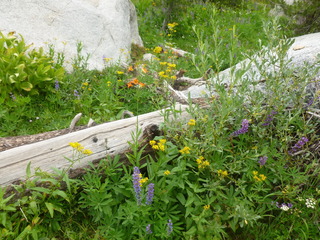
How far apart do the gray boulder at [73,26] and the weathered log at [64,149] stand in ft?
10.4

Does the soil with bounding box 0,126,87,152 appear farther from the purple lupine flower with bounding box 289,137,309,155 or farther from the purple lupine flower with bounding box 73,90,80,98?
the purple lupine flower with bounding box 289,137,309,155

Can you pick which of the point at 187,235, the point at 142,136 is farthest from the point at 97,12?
the point at 187,235

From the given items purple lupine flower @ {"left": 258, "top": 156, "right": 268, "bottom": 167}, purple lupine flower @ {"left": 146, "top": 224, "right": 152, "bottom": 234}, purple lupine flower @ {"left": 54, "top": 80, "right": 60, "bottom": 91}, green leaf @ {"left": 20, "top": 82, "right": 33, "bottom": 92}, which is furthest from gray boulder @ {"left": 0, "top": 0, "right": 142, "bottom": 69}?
purple lupine flower @ {"left": 146, "top": 224, "right": 152, "bottom": 234}

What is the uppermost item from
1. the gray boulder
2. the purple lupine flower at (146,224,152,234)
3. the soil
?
the gray boulder

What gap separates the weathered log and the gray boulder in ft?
10.4

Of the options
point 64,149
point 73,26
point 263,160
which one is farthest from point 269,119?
point 73,26

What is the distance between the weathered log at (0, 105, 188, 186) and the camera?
304 cm

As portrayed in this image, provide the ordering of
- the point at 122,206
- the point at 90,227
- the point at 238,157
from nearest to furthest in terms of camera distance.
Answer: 1. the point at 122,206
2. the point at 90,227
3. the point at 238,157

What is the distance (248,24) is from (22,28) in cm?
800

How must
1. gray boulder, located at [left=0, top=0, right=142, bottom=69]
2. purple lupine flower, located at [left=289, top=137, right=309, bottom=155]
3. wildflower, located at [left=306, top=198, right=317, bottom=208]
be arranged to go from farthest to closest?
1. gray boulder, located at [left=0, top=0, right=142, bottom=69]
2. purple lupine flower, located at [left=289, top=137, right=309, bottom=155]
3. wildflower, located at [left=306, top=198, right=317, bottom=208]

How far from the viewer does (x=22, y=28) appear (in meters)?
6.54

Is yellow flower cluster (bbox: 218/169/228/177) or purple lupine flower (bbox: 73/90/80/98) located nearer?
yellow flower cluster (bbox: 218/169/228/177)

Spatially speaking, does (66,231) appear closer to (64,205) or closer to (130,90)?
(64,205)

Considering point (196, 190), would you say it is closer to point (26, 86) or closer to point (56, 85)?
point (56, 85)
